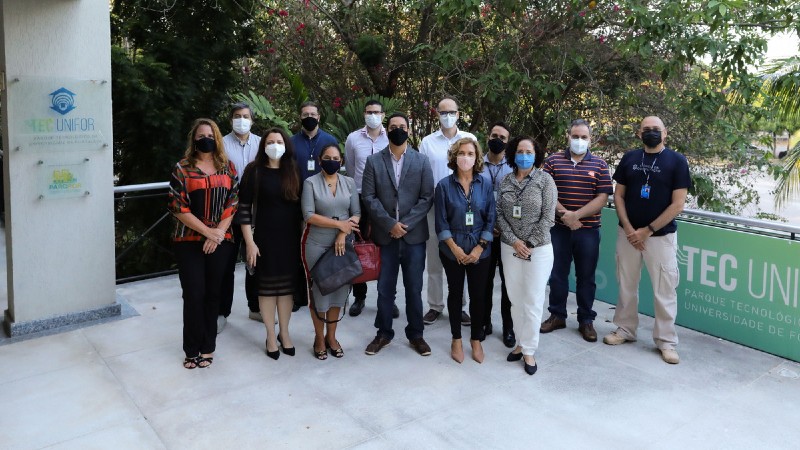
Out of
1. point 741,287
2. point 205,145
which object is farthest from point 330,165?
point 741,287

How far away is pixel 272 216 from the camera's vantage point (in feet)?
15.5

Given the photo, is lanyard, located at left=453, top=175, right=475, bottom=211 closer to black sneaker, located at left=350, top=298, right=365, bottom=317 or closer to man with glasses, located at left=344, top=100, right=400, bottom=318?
man with glasses, located at left=344, top=100, right=400, bottom=318

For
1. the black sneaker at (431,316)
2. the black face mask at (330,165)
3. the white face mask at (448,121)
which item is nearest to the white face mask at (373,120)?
the white face mask at (448,121)

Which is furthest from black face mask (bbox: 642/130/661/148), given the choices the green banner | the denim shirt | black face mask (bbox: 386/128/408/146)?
black face mask (bbox: 386/128/408/146)

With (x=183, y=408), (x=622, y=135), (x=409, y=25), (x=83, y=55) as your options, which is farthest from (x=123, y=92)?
(x=622, y=135)

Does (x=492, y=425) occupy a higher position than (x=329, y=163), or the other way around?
(x=329, y=163)

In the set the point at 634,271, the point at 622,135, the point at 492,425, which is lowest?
the point at 492,425

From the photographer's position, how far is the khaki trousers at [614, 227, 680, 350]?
4965 mm

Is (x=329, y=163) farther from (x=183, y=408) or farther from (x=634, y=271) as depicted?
(x=634, y=271)

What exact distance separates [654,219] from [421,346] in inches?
79.9

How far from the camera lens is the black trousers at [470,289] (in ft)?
15.8

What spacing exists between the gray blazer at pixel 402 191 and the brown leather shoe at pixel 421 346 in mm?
782

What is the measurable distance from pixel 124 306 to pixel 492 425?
382cm

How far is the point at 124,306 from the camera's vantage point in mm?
6035
